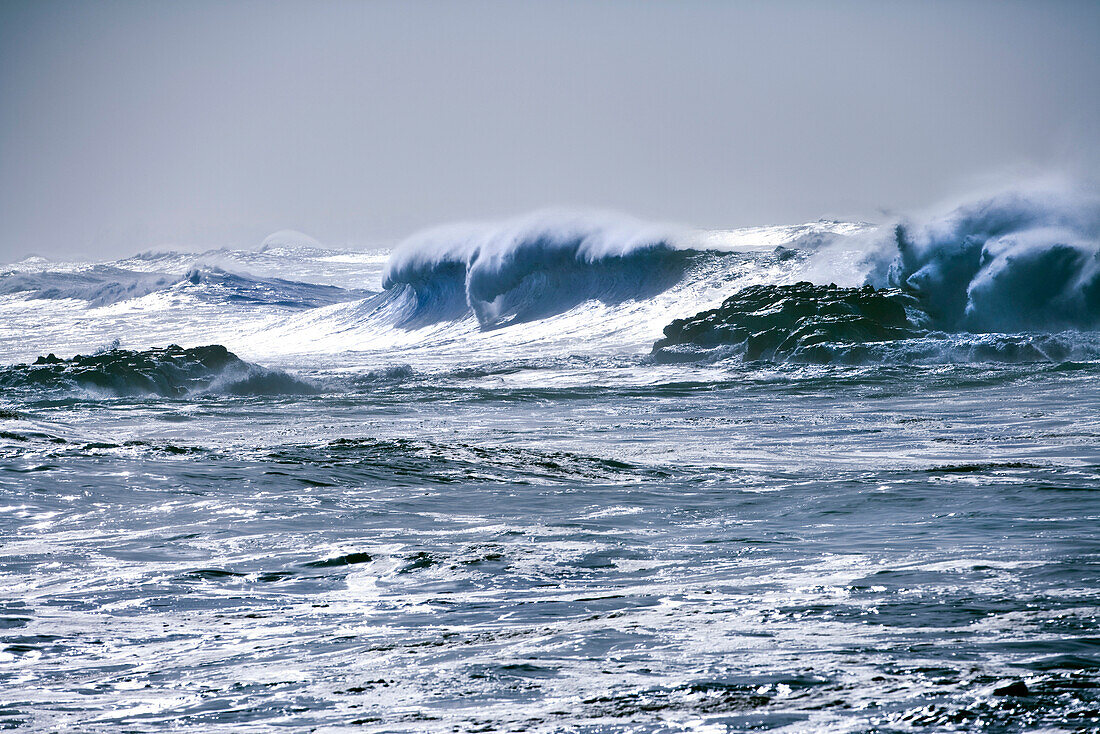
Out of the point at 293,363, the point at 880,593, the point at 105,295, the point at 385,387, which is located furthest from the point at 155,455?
the point at 105,295

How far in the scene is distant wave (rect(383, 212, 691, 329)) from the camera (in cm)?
3178

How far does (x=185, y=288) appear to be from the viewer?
5997 cm

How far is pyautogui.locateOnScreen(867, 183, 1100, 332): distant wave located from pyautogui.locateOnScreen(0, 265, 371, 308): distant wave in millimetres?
38638

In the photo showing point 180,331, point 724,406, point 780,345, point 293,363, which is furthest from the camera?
point 180,331

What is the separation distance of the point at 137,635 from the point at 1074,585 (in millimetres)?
3300

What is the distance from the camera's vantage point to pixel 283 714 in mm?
2760

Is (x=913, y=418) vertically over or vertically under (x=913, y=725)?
under

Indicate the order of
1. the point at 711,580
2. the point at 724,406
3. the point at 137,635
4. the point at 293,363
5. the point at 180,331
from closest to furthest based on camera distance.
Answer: the point at 137,635
the point at 711,580
the point at 724,406
the point at 293,363
the point at 180,331

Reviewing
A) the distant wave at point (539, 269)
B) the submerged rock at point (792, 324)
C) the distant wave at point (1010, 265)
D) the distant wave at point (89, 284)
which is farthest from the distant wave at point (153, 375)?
the distant wave at point (89, 284)

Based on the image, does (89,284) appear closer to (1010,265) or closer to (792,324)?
(792,324)

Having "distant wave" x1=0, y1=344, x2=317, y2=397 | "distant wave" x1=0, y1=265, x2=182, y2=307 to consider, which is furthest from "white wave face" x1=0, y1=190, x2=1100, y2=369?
"distant wave" x1=0, y1=265, x2=182, y2=307

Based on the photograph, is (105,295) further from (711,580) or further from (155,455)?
(711,580)

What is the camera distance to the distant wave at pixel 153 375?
17.9 m

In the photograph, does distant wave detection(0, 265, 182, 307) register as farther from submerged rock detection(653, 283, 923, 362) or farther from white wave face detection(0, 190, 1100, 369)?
submerged rock detection(653, 283, 923, 362)
